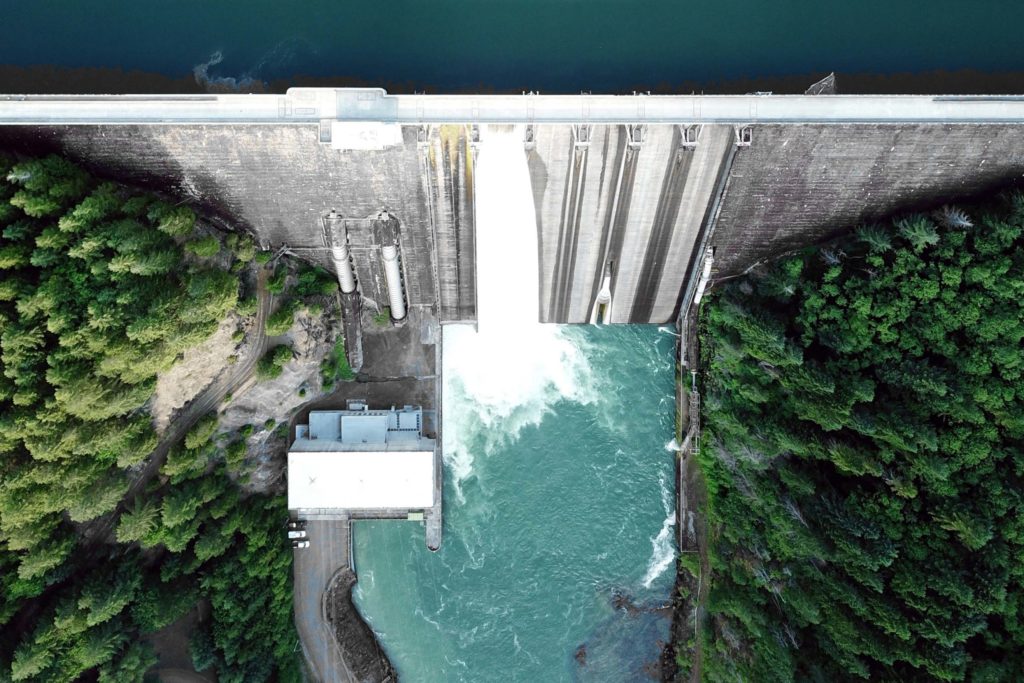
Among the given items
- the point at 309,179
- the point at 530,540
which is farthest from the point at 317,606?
the point at 309,179

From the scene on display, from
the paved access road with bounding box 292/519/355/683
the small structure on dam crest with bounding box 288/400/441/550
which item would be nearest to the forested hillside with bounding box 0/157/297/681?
the paved access road with bounding box 292/519/355/683

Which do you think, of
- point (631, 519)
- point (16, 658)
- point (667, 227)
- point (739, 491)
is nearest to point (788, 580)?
point (739, 491)

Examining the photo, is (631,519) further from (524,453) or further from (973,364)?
(973,364)

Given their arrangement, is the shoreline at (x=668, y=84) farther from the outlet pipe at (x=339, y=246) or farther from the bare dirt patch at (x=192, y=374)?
the bare dirt patch at (x=192, y=374)

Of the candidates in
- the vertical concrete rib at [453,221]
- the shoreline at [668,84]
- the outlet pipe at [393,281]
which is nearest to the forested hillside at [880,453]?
the shoreline at [668,84]

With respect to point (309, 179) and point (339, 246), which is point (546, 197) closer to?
point (339, 246)

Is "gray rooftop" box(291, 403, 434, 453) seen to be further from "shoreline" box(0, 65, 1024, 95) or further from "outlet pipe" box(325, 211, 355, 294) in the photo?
"shoreline" box(0, 65, 1024, 95)
